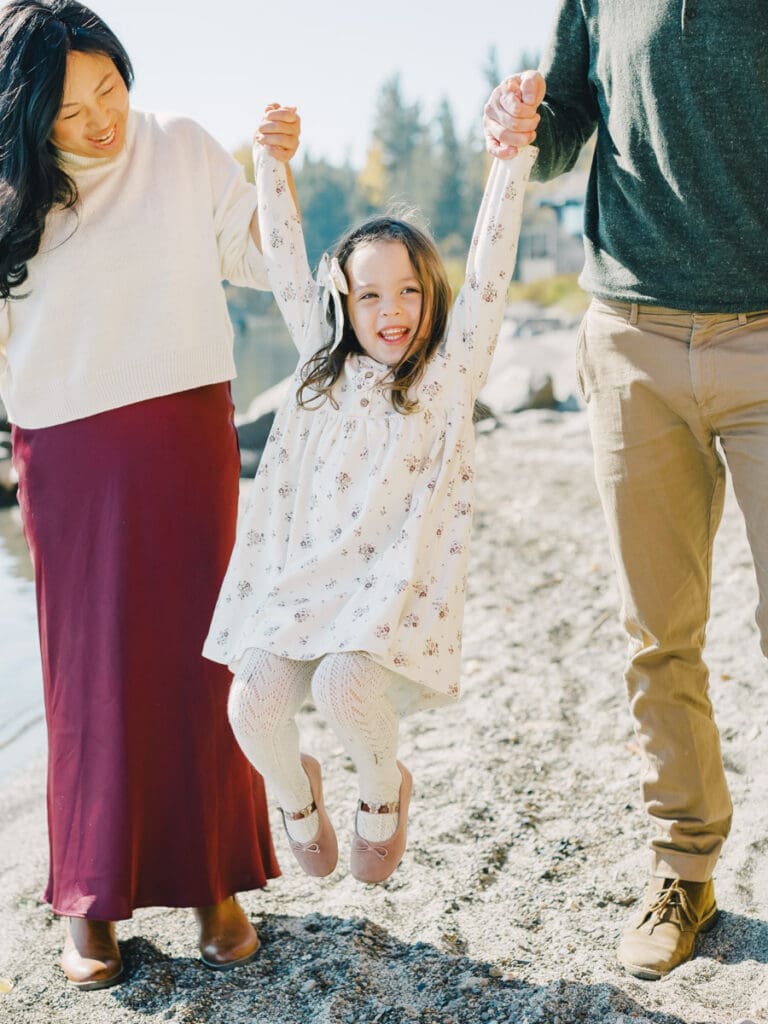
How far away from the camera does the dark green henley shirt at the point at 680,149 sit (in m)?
2.42

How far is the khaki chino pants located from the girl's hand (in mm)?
852

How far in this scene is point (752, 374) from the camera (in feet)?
8.20

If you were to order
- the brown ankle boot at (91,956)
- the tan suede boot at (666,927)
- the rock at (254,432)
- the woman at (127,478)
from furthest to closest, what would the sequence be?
the rock at (254,432) → the brown ankle boot at (91,956) → the woman at (127,478) → the tan suede boot at (666,927)

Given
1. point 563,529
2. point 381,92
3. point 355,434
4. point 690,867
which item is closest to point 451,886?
point 690,867

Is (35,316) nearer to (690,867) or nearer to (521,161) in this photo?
(521,161)

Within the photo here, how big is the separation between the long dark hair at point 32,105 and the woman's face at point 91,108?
27 millimetres

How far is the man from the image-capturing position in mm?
2453

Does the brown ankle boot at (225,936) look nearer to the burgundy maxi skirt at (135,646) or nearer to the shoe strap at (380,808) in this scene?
the burgundy maxi skirt at (135,646)

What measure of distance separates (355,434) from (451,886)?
151cm

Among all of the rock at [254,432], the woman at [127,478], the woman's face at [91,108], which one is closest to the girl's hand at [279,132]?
the woman at [127,478]

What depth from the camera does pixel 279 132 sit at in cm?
279

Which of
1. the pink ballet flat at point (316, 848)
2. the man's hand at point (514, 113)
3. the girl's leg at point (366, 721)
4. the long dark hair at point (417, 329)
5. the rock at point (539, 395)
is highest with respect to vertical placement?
the man's hand at point (514, 113)

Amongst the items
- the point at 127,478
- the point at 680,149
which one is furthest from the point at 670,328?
the point at 127,478

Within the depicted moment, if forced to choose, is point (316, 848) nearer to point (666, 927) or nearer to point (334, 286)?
point (666, 927)
